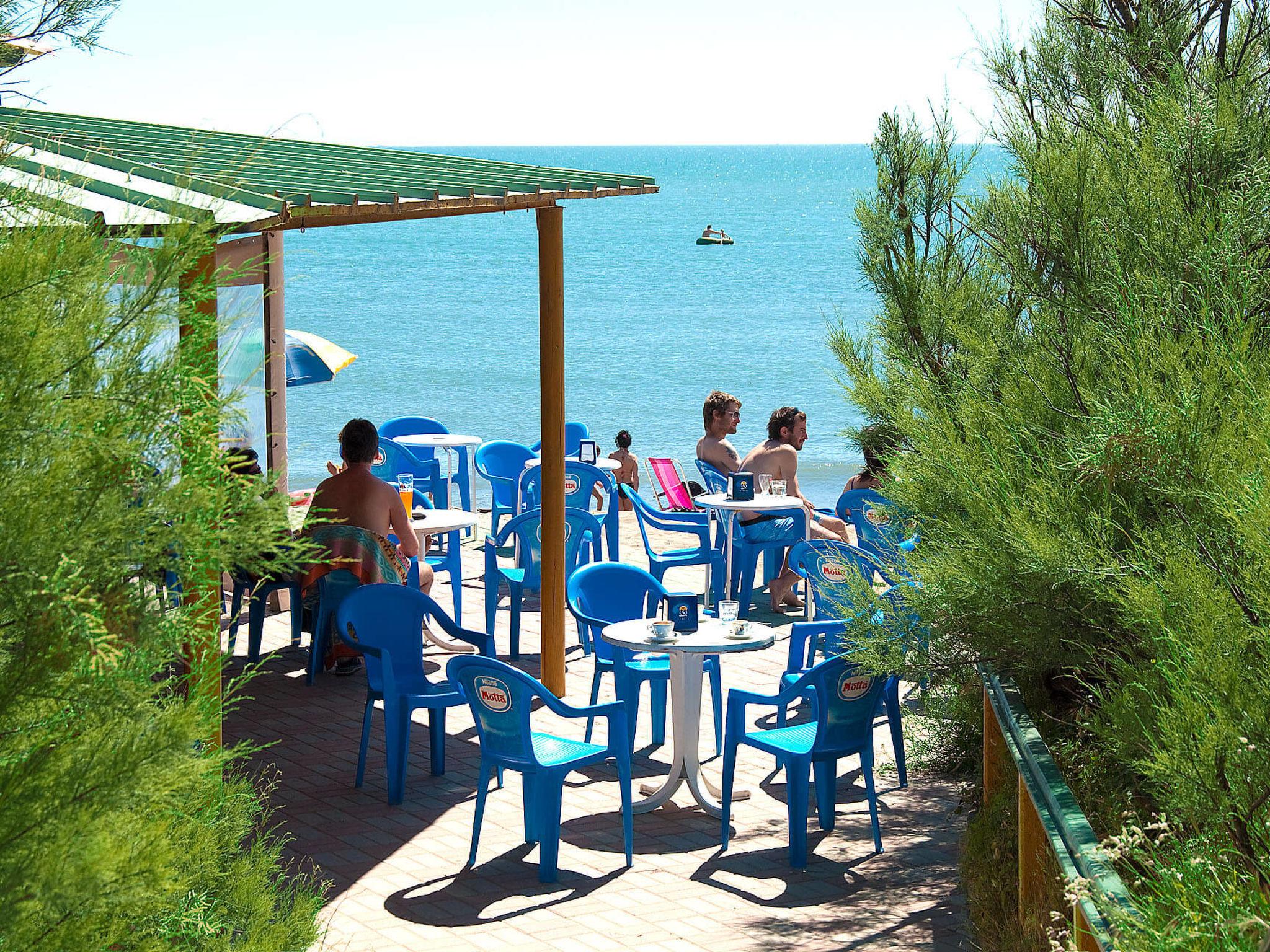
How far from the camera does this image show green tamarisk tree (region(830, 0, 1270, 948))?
2.69 m

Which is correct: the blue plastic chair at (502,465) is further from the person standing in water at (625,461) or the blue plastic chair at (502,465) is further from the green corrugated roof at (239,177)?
the green corrugated roof at (239,177)

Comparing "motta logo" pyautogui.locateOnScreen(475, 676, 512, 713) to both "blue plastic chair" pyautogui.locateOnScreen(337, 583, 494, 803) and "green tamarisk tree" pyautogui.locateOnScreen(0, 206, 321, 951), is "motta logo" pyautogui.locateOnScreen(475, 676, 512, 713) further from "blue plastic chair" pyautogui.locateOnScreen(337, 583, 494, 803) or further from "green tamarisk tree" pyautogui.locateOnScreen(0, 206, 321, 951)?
"green tamarisk tree" pyautogui.locateOnScreen(0, 206, 321, 951)

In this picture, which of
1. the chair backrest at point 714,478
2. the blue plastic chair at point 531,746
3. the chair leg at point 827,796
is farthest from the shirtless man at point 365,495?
the chair backrest at point 714,478

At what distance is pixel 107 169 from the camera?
4.84 metres

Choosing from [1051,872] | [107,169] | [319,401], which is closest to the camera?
[1051,872]

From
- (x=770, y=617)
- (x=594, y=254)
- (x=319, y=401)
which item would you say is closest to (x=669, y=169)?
(x=594, y=254)

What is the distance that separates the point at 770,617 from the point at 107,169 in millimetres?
5973

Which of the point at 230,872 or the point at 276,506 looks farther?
the point at 230,872

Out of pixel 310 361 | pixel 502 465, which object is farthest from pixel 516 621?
pixel 310 361

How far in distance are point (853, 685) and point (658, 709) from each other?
1611 millimetres

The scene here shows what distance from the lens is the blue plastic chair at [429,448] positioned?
1238 centimetres

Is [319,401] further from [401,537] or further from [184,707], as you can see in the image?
[184,707]

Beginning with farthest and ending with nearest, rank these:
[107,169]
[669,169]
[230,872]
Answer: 1. [669,169]
2. [107,169]
3. [230,872]

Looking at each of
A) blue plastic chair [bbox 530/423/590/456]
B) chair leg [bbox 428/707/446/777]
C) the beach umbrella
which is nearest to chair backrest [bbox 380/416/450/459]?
the beach umbrella
